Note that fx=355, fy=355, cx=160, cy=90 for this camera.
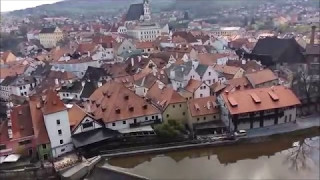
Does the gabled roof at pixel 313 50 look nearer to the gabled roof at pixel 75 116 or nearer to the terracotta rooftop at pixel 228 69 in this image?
the terracotta rooftop at pixel 228 69

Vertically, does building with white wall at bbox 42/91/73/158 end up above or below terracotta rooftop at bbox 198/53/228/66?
below

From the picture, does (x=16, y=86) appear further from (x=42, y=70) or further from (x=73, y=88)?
(x=73, y=88)

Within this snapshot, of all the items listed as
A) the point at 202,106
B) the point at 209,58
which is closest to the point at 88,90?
the point at 202,106

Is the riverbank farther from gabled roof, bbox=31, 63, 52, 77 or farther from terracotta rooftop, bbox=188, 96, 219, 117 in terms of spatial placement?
gabled roof, bbox=31, 63, 52, 77

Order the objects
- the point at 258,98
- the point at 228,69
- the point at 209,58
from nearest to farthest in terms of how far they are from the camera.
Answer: the point at 258,98 → the point at 228,69 → the point at 209,58

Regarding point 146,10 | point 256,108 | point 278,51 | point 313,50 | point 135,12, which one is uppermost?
point 146,10

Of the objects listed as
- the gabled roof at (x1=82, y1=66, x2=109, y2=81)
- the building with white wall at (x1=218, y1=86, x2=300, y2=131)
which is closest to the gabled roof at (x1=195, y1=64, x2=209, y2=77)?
the building with white wall at (x1=218, y1=86, x2=300, y2=131)
